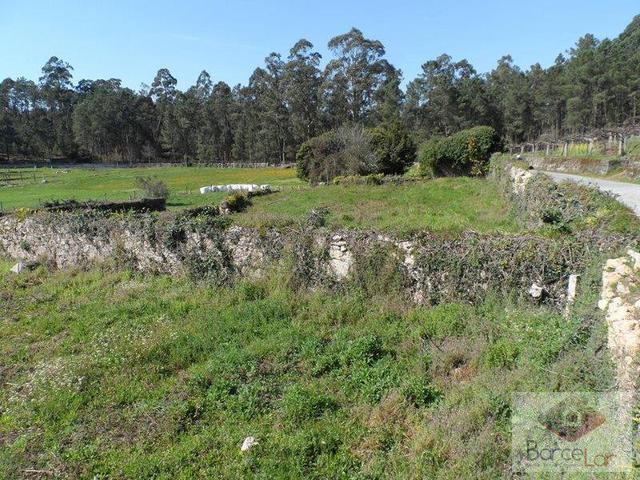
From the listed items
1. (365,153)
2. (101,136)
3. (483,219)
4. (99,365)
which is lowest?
(99,365)

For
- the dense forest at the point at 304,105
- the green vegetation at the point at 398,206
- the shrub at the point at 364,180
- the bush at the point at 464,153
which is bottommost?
the green vegetation at the point at 398,206

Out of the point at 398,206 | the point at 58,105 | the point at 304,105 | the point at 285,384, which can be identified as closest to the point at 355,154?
the point at 398,206

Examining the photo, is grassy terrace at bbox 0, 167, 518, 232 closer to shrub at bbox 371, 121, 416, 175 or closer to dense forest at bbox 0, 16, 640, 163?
shrub at bbox 371, 121, 416, 175

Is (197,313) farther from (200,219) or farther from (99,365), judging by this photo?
(200,219)

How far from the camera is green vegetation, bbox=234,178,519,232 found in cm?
1349

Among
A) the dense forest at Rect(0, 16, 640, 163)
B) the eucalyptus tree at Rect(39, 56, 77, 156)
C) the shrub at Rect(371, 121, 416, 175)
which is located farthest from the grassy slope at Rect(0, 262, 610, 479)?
the eucalyptus tree at Rect(39, 56, 77, 156)

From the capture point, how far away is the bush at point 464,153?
34375 mm

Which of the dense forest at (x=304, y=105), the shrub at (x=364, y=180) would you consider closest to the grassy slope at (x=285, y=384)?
the shrub at (x=364, y=180)

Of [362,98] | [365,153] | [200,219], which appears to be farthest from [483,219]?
[362,98]

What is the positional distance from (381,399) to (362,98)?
236 ft

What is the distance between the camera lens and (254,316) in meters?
7.57

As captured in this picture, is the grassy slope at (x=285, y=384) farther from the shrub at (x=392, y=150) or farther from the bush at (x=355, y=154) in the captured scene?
the shrub at (x=392, y=150)

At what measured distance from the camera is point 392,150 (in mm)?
39250

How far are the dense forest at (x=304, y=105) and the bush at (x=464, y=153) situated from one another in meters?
32.5
